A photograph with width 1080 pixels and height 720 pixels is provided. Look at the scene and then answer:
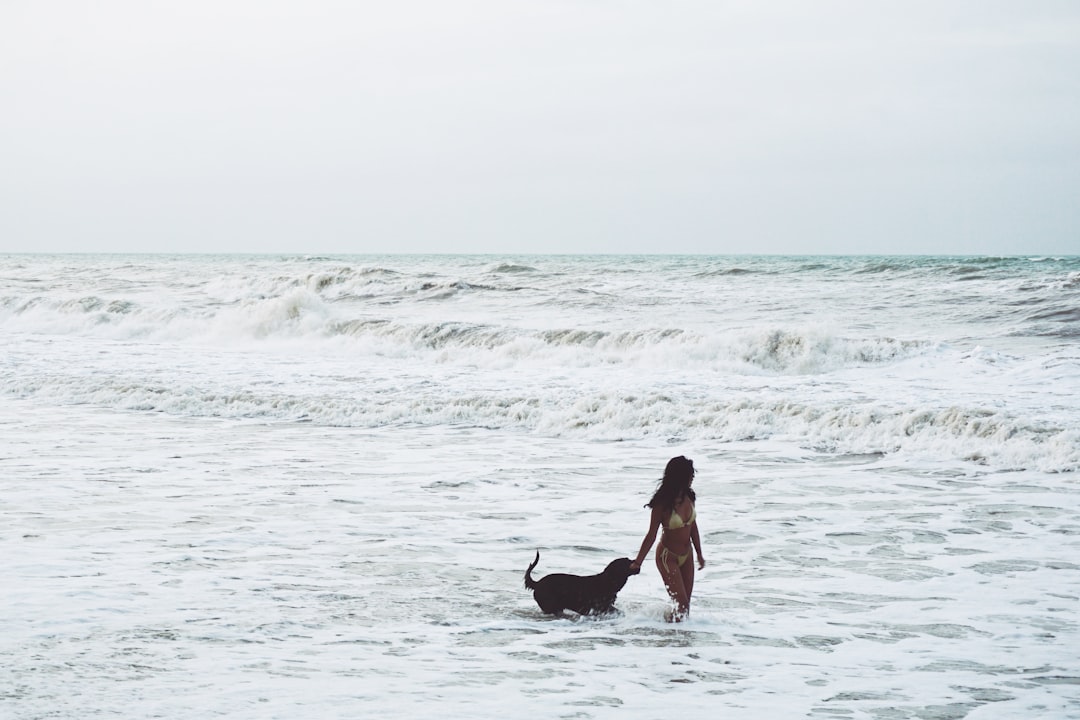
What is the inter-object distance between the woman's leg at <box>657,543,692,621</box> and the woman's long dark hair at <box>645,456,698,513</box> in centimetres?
28

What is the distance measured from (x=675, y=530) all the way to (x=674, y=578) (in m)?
0.29

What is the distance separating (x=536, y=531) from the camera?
8.04 m

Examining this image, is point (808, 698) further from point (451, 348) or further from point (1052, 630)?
point (451, 348)

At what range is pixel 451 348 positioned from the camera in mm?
22781

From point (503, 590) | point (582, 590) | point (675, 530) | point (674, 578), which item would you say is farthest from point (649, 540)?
point (503, 590)

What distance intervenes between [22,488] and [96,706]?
212 inches

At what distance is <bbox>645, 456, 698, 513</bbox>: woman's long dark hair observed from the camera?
19.4 ft

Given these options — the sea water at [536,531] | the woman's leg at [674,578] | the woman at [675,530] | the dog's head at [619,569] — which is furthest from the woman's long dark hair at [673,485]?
the sea water at [536,531]

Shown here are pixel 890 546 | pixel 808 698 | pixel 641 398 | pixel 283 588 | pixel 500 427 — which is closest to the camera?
pixel 808 698

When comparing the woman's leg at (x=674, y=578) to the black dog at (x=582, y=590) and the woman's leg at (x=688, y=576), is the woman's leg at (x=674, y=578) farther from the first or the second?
the black dog at (x=582, y=590)

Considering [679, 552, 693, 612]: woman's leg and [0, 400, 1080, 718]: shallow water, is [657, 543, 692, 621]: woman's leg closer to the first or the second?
[679, 552, 693, 612]: woman's leg

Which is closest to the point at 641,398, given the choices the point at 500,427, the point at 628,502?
the point at 500,427

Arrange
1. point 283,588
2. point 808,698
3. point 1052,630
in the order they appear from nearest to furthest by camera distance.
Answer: point 808,698 → point 1052,630 → point 283,588

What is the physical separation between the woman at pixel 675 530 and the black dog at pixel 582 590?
117 mm
